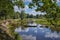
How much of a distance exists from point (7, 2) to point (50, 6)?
1.52 feet

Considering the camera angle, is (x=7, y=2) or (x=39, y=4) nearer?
(x=39, y=4)

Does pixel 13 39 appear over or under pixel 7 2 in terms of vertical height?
under

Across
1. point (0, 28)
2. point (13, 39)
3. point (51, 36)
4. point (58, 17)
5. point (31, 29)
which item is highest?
point (58, 17)

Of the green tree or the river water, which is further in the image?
the river water

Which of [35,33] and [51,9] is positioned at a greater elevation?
[51,9]

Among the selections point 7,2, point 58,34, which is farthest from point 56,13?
point 58,34

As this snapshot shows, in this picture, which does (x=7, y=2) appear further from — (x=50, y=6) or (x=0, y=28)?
(x=0, y=28)

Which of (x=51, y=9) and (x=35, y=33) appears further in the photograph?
(x=35, y=33)

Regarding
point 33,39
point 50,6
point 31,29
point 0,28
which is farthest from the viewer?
point 31,29

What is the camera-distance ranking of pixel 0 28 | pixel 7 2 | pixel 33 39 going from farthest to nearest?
pixel 33 39 → pixel 0 28 → pixel 7 2

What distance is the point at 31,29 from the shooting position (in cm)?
377

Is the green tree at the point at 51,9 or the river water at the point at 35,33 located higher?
the green tree at the point at 51,9

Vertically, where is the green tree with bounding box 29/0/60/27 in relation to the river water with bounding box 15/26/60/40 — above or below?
above

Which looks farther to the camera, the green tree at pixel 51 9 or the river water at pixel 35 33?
the river water at pixel 35 33
